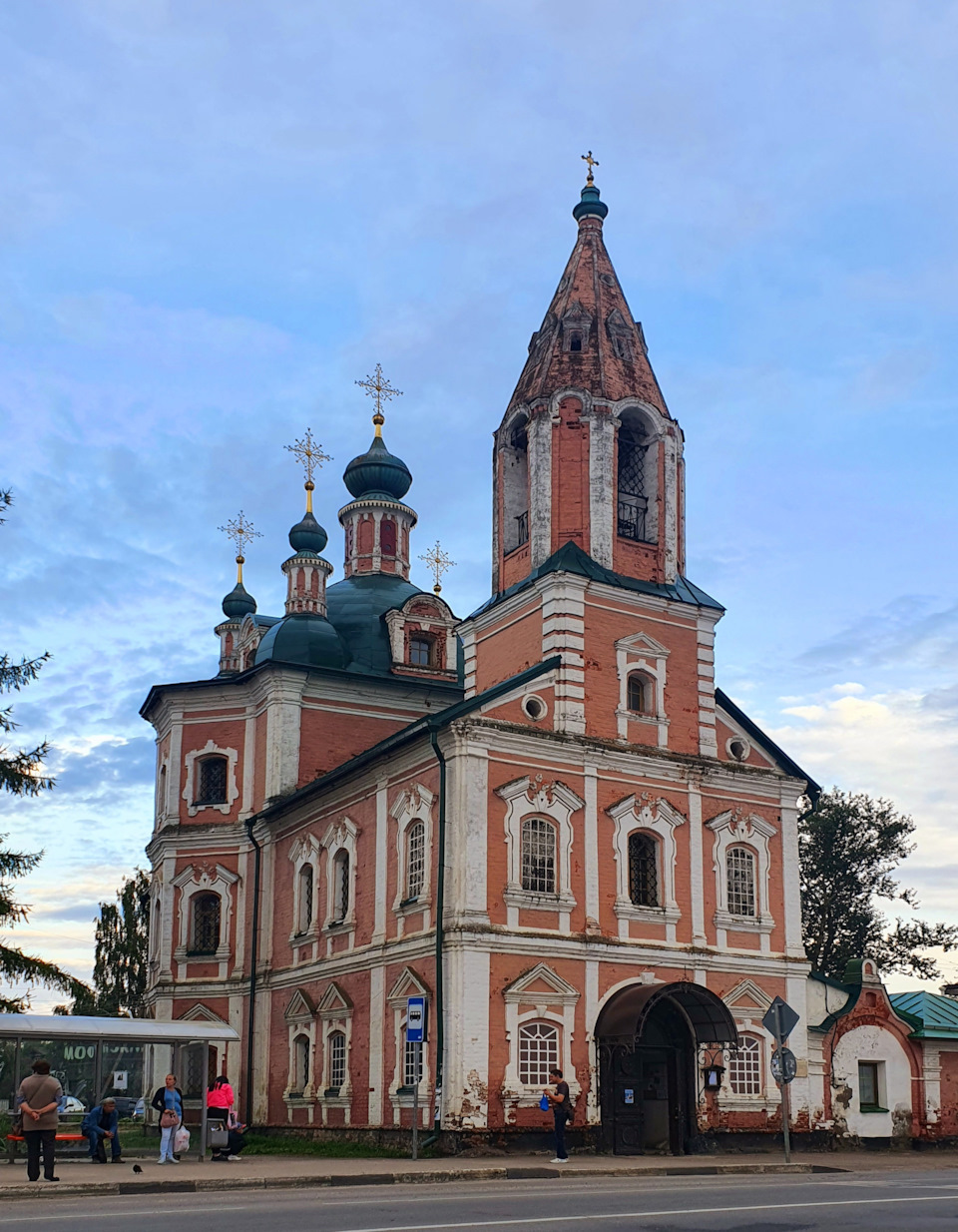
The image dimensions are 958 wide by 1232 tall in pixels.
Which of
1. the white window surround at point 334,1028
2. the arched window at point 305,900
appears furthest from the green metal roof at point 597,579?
the white window surround at point 334,1028

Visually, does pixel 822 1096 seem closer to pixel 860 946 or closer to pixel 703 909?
pixel 703 909

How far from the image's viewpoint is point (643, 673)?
28.9 meters

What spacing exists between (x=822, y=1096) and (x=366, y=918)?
387 inches

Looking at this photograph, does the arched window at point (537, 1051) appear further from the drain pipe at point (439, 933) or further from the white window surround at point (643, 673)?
the white window surround at point (643, 673)

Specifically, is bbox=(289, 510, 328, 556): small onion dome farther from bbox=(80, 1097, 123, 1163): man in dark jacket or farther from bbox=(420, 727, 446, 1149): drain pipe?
bbox=(80, 1097, 123, 1163): man in dark jacket

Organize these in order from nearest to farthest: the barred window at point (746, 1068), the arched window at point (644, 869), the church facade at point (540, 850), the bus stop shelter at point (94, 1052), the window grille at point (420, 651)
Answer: the bus stop shelter at point (94, 1052) → the church facade at point (540, 850) → the barred window at point (746, 1068) → the arched window at point (644, 869) → the window grille at point (420, 651)

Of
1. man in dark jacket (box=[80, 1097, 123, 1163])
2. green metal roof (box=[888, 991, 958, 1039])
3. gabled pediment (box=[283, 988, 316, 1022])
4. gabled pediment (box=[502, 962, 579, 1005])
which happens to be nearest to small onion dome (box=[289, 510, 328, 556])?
gabled pediment (box=[283, 988, 316, 1022])

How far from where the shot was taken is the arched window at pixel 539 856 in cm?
2600

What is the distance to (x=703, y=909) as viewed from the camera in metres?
27.9

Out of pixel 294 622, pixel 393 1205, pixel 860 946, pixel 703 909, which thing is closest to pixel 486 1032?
pixel 703 909

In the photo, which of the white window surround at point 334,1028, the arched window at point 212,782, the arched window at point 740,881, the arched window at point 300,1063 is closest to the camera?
the white window surround at point 334,1028

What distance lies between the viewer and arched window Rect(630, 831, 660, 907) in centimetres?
2756

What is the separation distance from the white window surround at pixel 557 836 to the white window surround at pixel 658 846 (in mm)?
1045

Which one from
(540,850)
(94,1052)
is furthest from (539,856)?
(94,1052)
